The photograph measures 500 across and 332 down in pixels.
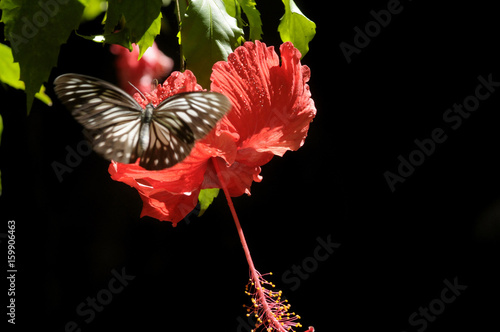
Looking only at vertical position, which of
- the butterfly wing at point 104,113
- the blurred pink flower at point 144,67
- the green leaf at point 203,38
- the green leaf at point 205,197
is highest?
the green leaf at point 203,38

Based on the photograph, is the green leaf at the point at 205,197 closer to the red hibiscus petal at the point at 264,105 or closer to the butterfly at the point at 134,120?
the red hibiscus petal at the point at 264,105

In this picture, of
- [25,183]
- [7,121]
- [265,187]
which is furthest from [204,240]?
[7,121]

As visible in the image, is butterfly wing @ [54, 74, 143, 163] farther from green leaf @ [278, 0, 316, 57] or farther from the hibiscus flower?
green leaf @ [278, 0, 316, 57]

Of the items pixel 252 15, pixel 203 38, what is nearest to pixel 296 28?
pixel 252 15

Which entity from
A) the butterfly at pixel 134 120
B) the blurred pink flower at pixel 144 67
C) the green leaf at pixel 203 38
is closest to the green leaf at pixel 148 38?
the green leaf at pixel 203 38

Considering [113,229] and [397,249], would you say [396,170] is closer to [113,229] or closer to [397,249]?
[397,249]

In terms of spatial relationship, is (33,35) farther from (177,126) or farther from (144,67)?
(144,67)
